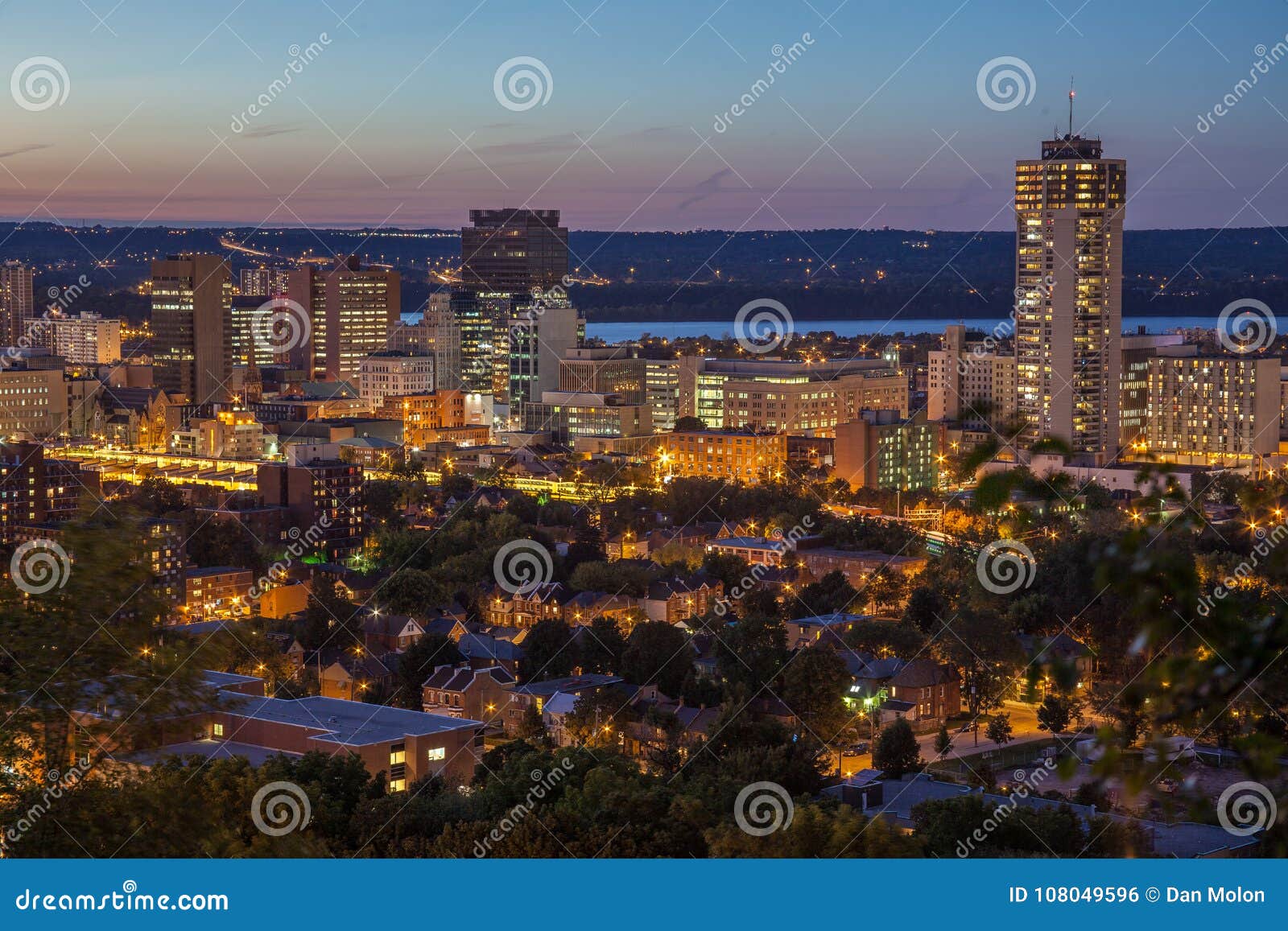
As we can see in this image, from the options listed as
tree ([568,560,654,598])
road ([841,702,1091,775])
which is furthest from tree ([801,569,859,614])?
road ([841,702,1091,775])

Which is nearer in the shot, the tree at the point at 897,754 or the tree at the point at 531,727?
the tree at the point at 897,754

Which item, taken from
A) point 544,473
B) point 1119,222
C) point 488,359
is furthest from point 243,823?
point 488,359

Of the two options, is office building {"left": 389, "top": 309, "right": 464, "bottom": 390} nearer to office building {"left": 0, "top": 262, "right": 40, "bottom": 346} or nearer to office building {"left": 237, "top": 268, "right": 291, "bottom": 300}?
office building {"left": 237, "top": 268, "right": 291, "bottom": 300}

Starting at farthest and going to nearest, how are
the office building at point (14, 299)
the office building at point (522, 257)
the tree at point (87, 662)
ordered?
1. the office building at point (14, 299)
2. the office building at point (522, 257)
3. the tree at point (87, 662)

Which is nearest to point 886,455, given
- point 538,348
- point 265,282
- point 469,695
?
point 538,348

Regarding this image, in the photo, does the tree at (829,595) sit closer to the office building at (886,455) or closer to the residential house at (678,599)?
the residential house at (678,599)

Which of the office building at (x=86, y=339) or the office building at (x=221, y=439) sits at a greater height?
the office building at (x=86, y=339)

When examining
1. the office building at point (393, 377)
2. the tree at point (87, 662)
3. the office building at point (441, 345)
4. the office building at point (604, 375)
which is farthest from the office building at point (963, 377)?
the tree at point (87, 662)

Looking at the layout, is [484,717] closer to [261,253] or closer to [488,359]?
[488,359]
